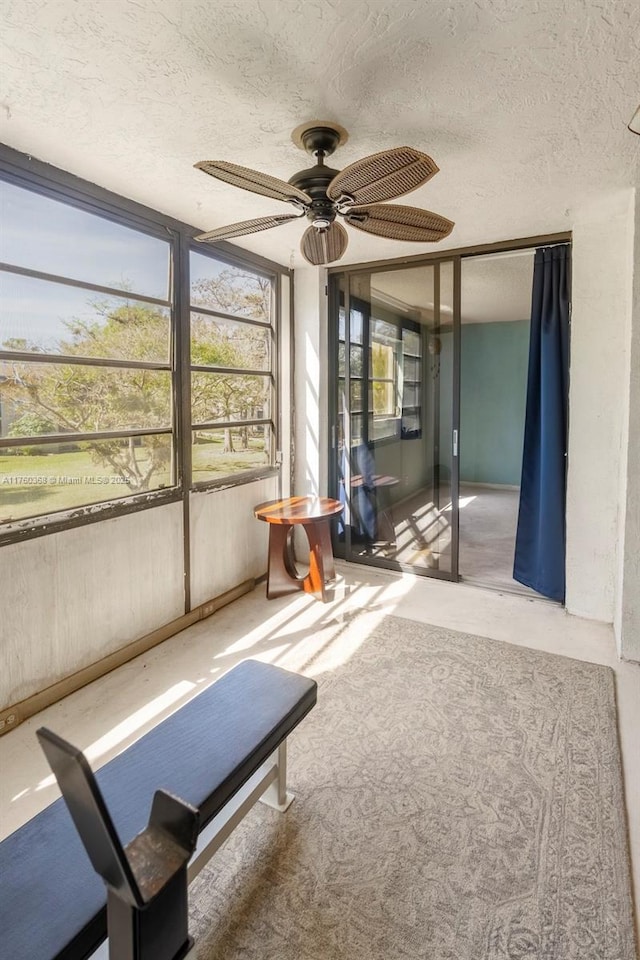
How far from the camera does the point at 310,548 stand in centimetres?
389

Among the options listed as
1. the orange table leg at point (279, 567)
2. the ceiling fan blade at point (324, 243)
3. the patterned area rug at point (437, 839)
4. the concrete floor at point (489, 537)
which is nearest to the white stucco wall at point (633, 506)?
the patterned area rug at point (437, 839)

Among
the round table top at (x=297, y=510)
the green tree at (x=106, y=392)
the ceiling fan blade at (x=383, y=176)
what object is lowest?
the round table top at (x=297, y=510)

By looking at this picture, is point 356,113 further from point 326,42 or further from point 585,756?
point 585,756

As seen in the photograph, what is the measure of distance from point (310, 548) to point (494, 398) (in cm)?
506

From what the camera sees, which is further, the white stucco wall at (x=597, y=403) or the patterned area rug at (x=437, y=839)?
the white stucco wall at (x=597, y=403)

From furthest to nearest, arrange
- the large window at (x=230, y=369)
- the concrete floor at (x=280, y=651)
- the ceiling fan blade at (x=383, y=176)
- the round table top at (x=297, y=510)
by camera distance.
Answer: the round table top at (x=297, y=510) → the large window at (x=230, y=369) → the concrete floor at (x=280, y=651) → the ceiling fan blade at (x=383, y=176)

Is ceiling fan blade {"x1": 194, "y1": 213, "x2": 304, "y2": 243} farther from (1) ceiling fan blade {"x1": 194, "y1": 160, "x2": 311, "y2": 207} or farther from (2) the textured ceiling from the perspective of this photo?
(2) the textured ceiling

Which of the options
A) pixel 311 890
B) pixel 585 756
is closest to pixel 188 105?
pixel 311 890

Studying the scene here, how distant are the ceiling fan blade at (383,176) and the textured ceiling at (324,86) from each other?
335 millimetres

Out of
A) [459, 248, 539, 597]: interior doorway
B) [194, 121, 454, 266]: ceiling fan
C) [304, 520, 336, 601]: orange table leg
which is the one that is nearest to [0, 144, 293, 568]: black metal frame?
[304, 520, 336, 601]: orange table leg

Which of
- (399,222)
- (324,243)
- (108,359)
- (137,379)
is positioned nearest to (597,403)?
(399,222)

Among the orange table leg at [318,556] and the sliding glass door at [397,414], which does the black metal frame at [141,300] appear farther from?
the sliding glass door at [397,414]

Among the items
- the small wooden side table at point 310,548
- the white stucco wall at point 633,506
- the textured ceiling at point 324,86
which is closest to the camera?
the textured ceiling at point 324,86

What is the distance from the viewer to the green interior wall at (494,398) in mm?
7599
